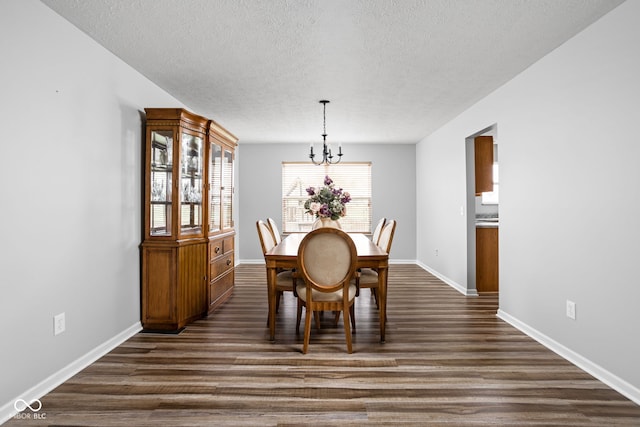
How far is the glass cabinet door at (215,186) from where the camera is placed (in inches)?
162

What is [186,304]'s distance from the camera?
3549 millimetres

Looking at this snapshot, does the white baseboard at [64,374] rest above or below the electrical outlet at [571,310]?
below

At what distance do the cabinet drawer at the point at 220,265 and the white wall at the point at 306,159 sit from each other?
105 inches

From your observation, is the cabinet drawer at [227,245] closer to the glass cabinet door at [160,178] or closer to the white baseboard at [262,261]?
the glass cabinet door at [160,178]

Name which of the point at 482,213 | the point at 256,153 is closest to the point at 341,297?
the point at 482,213

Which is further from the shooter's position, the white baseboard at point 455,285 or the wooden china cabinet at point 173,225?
the white baseboard at point 455,285

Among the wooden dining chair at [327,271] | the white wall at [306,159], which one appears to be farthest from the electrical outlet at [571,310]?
the white wall at [306,159]

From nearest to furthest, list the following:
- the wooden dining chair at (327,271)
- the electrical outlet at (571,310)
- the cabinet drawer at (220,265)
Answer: the electrical outlet at (571,310) < the wooden dining chair at (327,271) < the cabinet drawer at (220,265)

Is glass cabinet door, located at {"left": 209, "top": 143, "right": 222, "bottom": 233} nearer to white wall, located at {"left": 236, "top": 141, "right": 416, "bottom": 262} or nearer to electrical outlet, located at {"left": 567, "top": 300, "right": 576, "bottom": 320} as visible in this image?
white wall, located at {"left": 236, "top": 141, "right": 416, "bottom": 262}

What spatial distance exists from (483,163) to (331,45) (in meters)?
3.00

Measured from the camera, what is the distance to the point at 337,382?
2426mm
